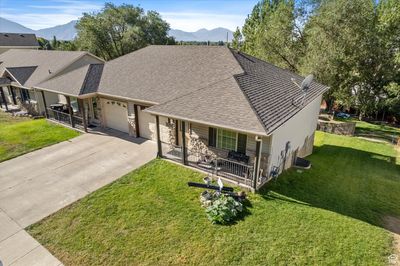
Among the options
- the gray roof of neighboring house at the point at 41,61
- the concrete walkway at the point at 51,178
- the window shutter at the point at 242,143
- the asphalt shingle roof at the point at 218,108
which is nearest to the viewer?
the concrete walkway at the point at 51,178

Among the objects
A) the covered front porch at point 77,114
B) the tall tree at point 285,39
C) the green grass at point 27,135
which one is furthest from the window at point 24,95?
the tall tree at point 285,39

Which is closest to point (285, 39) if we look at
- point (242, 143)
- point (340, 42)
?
point (340, 42)

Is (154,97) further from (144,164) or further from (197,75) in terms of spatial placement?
(144,164)

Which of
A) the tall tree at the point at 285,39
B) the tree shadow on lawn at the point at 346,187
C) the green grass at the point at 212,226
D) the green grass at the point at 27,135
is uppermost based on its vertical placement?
the tall tree at the point at 285,39

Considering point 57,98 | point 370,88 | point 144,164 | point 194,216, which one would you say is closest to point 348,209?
point 194,216

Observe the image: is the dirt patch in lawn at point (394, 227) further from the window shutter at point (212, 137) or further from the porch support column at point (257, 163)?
the window shutter at point (212, 137)
